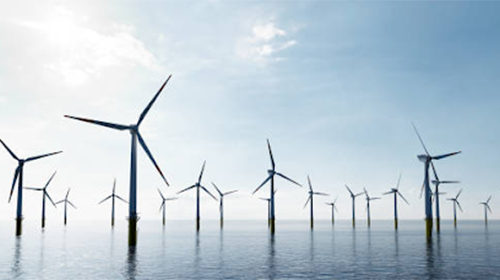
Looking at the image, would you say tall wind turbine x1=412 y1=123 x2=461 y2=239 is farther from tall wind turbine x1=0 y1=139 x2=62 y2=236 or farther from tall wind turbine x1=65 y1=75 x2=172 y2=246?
tall wind turbine x1=0 y1=139 x2=62 y2=236

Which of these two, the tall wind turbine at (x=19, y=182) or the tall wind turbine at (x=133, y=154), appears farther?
the tall wind turbine at (x=19, y=182)

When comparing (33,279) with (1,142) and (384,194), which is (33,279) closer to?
(1,142)

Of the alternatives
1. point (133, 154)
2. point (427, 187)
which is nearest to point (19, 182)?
point (133, 154)

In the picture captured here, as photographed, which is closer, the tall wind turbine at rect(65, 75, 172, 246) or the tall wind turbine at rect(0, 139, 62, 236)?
the tall wind turbine at rect(65, 75, 172, 246)

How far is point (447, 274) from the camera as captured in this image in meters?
47.2

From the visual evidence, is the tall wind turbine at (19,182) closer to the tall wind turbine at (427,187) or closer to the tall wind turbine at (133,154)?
the tall wind turbine at (133,154)

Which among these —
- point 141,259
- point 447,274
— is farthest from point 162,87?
point 447,274

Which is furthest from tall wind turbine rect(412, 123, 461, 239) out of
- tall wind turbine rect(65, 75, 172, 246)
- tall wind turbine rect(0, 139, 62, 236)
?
tall wind turbine rect(0, 139, 62, 236)

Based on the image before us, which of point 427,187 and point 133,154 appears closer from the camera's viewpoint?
point 133,154

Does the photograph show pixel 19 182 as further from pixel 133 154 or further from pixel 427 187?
pixel 427 187

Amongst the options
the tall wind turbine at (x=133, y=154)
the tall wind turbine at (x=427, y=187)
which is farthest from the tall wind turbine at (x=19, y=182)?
the tall wind turbine at (x=427, y=187)

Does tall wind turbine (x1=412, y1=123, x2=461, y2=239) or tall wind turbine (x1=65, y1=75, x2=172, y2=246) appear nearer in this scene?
tall wind turbine (x1=65, y1=75, x2=172, y2=246)

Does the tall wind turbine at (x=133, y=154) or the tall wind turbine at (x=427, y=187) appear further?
the tall wind turbine at (x=427, y=187)

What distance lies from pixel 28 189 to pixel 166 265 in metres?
142
